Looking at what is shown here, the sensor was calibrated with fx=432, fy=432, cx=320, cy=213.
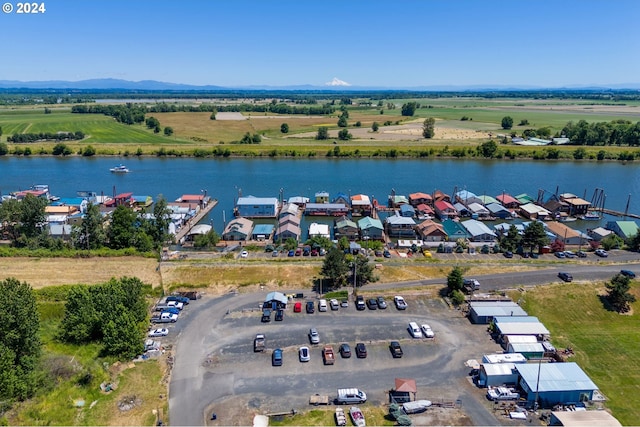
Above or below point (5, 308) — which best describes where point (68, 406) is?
below

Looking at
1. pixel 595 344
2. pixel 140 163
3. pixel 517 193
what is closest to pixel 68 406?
pixel 595 344

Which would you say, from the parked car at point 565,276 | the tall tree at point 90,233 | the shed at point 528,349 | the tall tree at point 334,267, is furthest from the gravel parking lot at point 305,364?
the tall tree at point 90,233

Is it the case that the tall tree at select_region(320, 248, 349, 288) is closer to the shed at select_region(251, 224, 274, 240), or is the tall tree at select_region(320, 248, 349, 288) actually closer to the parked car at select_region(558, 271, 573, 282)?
the shed at select_region(251, 224, 274, 240)

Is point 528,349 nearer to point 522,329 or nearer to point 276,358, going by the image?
point 522,329

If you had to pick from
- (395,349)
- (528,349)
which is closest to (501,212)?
(528,349)

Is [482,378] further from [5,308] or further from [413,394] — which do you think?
[5,308]

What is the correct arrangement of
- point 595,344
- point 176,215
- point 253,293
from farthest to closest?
point 176,215
point 253,293
point 595,344

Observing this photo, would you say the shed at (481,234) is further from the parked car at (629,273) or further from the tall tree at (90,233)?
the tall tree at (90,233)
